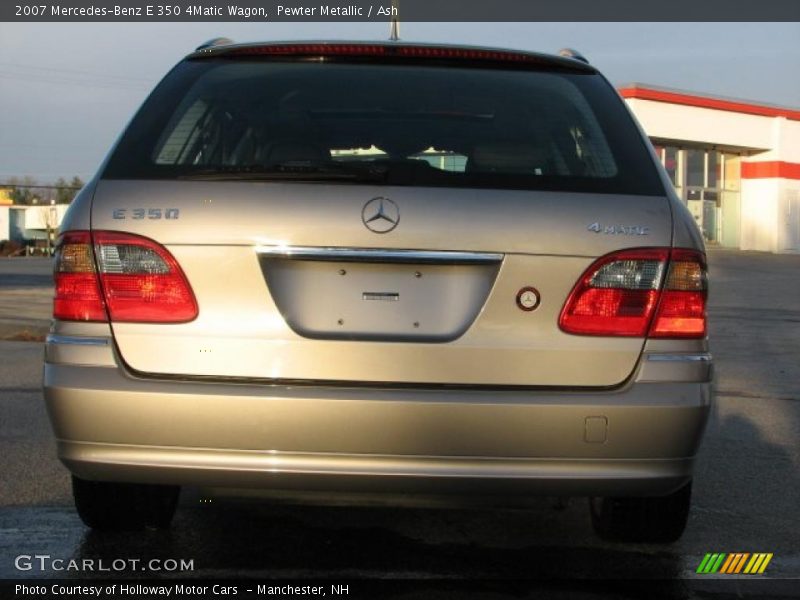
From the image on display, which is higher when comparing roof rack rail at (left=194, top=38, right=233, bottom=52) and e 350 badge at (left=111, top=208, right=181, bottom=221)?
roof rack rail at (left=194, top=38, right=233, bottom=52)

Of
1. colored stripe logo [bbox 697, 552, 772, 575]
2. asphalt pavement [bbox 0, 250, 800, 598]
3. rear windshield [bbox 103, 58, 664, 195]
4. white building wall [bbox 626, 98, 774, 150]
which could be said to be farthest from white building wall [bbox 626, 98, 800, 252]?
rear windshield [bbox 103, 58, 664, 195]

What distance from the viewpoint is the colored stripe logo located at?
12.7 feet

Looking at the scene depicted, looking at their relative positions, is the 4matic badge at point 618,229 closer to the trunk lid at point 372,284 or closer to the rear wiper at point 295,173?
the trunk lid at point 372,284

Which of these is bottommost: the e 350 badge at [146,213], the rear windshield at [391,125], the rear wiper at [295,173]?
the e 350 badge at [146,213]

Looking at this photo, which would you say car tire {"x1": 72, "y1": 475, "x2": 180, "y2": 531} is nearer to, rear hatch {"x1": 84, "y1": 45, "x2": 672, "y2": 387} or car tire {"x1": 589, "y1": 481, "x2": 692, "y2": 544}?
rear hatch {"x1": 84, "y1": 45, "x2": 672, "y2": 387}

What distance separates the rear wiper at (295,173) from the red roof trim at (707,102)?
35.0 meters

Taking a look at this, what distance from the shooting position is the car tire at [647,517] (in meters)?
3.92

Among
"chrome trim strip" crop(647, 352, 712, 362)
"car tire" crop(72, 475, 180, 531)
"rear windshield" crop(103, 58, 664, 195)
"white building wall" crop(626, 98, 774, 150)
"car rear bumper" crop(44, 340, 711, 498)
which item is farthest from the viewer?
"white building wall" crop(626, 98, 774, 150)

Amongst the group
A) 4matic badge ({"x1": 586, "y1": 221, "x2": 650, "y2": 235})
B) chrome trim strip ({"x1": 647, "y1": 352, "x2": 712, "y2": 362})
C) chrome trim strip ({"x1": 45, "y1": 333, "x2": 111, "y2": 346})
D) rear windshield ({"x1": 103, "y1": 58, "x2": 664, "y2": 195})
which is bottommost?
chrome trim strip ({"x1": 647, "y1": 352, "x2": 712, "y2": 362})

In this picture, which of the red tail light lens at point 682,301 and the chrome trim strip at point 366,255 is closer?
the chrome trim strip at point 366,255

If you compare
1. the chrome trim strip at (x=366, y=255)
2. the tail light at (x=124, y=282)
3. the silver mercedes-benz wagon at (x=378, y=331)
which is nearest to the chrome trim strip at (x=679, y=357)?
the silver mercedes-benz wagon at (x=378, y=331)

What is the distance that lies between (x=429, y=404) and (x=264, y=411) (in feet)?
1.50

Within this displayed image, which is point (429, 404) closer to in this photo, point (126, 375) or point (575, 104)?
point (126, 375)

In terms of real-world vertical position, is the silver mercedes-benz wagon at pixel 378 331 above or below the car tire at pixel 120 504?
above
